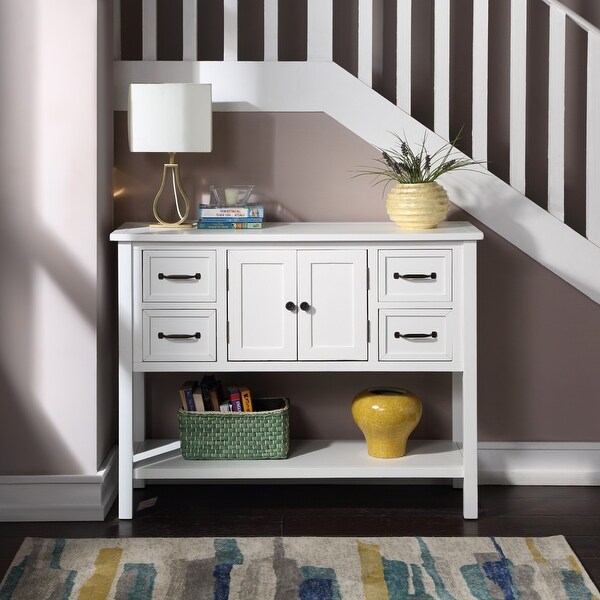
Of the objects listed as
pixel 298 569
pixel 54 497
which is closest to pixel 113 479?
pixel 54 497

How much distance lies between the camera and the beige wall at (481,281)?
338cm

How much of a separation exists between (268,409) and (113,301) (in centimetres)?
66

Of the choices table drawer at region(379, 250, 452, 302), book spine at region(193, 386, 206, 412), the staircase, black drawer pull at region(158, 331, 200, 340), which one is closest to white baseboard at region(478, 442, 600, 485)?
the staircase

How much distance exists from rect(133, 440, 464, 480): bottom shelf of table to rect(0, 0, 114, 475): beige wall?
209 mm

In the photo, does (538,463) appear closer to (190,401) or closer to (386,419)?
(386,419)

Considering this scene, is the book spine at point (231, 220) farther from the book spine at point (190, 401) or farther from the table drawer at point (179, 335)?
the book spine at point (190, 401)

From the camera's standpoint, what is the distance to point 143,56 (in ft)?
11.0

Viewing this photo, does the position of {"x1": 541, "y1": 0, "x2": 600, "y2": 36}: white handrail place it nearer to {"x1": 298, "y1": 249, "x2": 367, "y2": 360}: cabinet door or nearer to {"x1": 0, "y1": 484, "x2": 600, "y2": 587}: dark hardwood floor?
{"x1": 298, "y1": 249, "x2": 367, "y2": 360}: cabinet door

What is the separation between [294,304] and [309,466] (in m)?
0.54

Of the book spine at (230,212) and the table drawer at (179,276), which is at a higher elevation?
the book spine at (230,212)

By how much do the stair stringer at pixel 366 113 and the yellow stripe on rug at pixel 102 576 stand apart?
152 cm

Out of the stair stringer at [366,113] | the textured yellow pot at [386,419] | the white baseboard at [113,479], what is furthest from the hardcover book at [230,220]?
the white baseboard at [113,479]

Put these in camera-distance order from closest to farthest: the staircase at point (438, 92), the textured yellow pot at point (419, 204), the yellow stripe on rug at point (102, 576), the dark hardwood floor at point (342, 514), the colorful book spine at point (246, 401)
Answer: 1. the yellow stripe on rug at point (102, 576)
2. the dark hardwood floor at point (342, 514)
3. the textured yellow pot at point (419, 204)
4. the colorful book spine at point (246, 401)
5. the staircase at point (438, 92)

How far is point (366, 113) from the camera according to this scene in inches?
132
